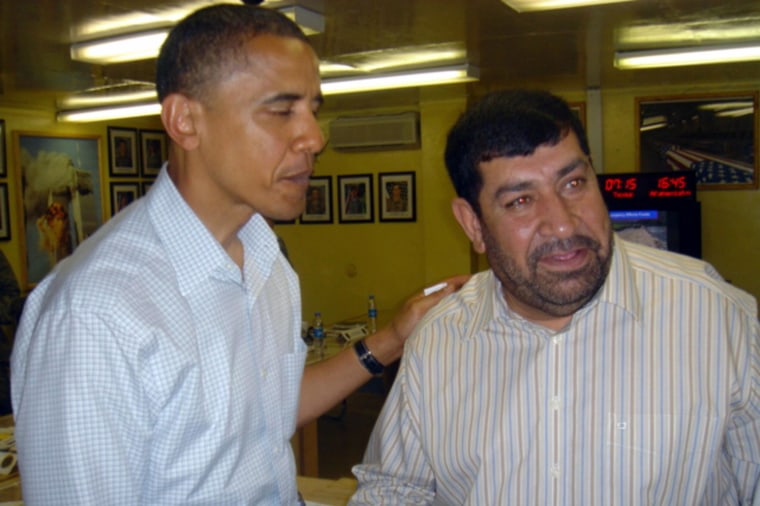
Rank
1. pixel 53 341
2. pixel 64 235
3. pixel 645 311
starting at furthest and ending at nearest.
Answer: pixel 64 235 < pixel 645 311 < pixel 53 341

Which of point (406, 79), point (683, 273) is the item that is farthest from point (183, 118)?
point (406, 79)

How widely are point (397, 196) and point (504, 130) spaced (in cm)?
735

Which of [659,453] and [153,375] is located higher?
[153,375]

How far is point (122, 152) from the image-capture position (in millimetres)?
8609

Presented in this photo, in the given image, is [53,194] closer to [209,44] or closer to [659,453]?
[209,44]

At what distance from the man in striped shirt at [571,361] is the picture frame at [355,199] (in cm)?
741

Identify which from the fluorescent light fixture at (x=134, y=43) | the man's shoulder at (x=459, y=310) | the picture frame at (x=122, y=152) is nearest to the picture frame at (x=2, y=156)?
the picture frame at (x=122, y=152)

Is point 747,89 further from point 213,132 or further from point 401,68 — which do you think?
point 213,132

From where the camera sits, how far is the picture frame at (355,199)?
910cm

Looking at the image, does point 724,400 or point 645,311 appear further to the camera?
point 645,311

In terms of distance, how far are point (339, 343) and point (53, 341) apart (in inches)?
172

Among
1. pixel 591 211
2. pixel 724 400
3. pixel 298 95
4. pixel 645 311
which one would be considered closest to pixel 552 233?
pixel 591 211

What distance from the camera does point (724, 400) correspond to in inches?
56.5

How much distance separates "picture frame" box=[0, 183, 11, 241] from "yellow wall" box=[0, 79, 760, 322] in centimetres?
8
